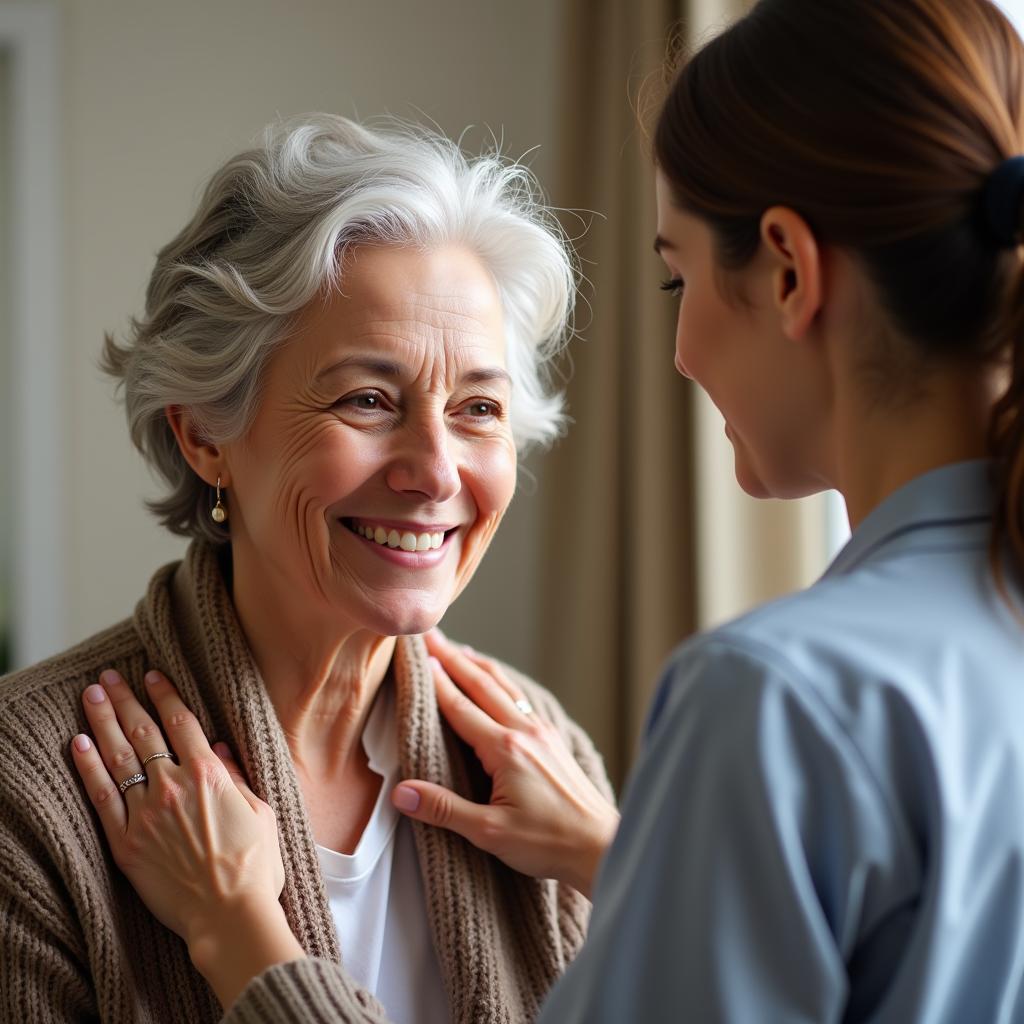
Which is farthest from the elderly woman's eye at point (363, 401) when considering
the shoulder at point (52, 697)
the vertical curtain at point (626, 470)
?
the vertical curtain at point (626, 470)

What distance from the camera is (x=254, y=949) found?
49.2 inches

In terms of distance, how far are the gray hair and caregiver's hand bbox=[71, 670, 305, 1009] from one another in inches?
12.1

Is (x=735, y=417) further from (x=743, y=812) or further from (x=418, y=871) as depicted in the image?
(x=418, y=871)

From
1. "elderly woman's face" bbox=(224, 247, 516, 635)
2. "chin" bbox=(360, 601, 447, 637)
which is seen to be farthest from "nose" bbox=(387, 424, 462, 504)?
"chin" bbox=(360, 601, 447, 637)

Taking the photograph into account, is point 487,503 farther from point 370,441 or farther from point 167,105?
point 167,105

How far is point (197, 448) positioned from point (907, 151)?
1.02 meters

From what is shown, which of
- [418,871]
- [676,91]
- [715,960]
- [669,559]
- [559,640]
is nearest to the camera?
[715,960]

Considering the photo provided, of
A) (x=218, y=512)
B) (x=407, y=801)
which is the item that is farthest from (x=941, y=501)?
(x=218, y=512)

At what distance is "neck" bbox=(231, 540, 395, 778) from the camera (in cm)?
155

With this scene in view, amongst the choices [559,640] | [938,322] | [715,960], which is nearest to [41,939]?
[715,960]

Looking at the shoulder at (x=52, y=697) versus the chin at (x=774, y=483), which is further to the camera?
the shoulder at (x=52, y=697)

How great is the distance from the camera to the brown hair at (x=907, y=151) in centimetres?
83

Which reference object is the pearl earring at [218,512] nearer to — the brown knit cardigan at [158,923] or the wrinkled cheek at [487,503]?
the brown knit cardigan at [158,923]

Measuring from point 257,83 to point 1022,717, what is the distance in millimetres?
2977
